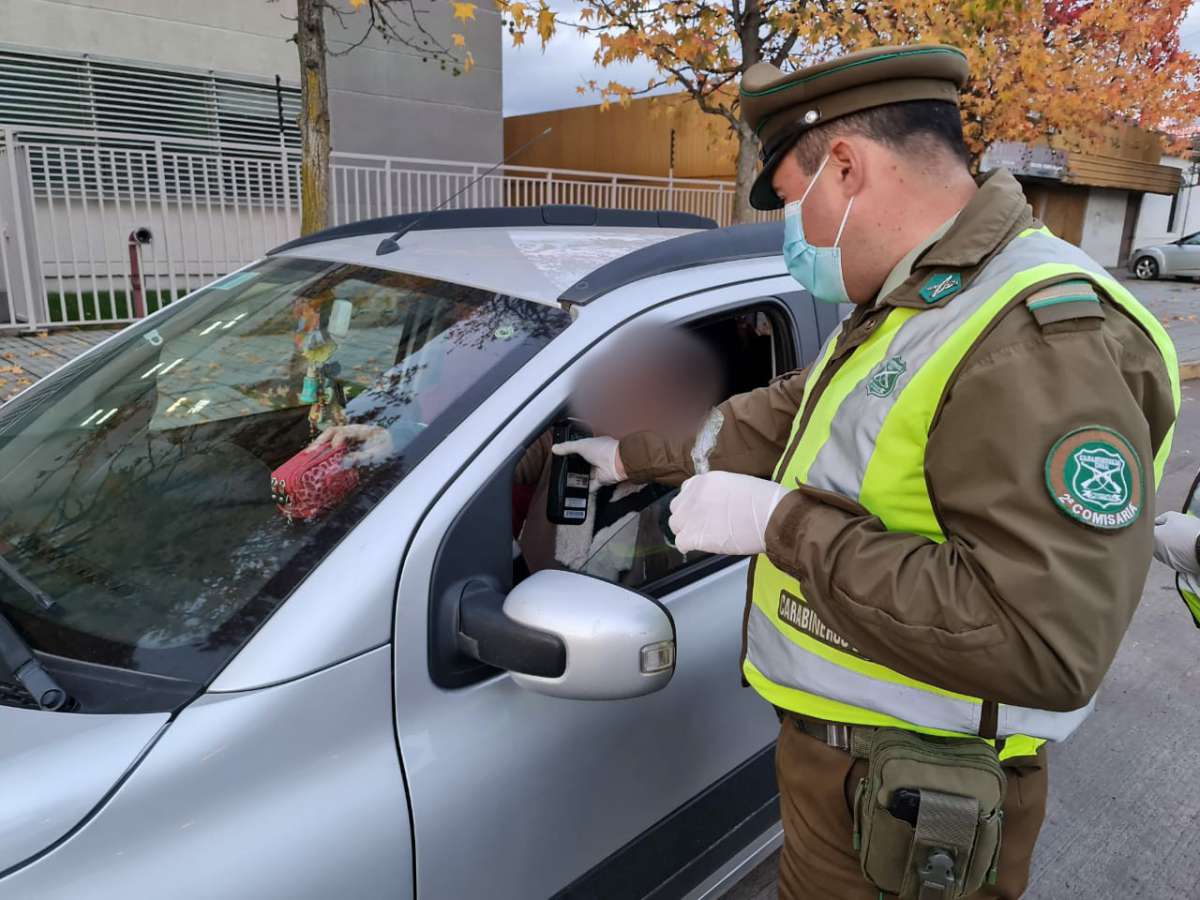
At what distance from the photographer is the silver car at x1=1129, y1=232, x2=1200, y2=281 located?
21016mm

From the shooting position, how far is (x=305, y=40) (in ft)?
17.7

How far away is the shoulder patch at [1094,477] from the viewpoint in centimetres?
105

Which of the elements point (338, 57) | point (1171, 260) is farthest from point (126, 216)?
point (1171, 260)

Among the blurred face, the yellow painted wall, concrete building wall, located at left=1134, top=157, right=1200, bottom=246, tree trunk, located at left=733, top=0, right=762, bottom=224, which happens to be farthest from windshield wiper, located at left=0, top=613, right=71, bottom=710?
concrete building wall, located at left=1134, top=157, right=1200, bottom=246

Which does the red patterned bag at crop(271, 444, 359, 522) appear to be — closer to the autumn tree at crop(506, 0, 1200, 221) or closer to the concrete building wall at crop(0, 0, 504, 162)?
the autumn tree at crop(506, 0, 1200, 221)

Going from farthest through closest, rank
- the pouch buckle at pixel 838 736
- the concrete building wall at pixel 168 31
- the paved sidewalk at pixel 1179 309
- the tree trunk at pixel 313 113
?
the paved sidewalk at pixel 1179 309 < the concrete building wall at pixel 168 31 < the tree trunk at pixel 313 113 < the pouch buckle at pixel 838 736

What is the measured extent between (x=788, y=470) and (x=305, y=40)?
5099mm

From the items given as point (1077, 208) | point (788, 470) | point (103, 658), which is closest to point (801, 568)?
point (788, 470)

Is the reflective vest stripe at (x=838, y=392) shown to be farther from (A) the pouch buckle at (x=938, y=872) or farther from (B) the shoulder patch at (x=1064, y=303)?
(A) the pouch buckle at (x=938, y=872)

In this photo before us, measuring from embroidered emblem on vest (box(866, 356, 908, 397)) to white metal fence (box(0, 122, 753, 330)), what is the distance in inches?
295

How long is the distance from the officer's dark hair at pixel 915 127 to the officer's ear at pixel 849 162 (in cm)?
1

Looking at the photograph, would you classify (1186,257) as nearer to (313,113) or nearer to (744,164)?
(744,164)

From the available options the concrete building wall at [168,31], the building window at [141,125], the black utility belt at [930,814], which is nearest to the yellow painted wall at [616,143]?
the concrete building wall at [168,31]

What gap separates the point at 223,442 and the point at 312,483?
44cm
